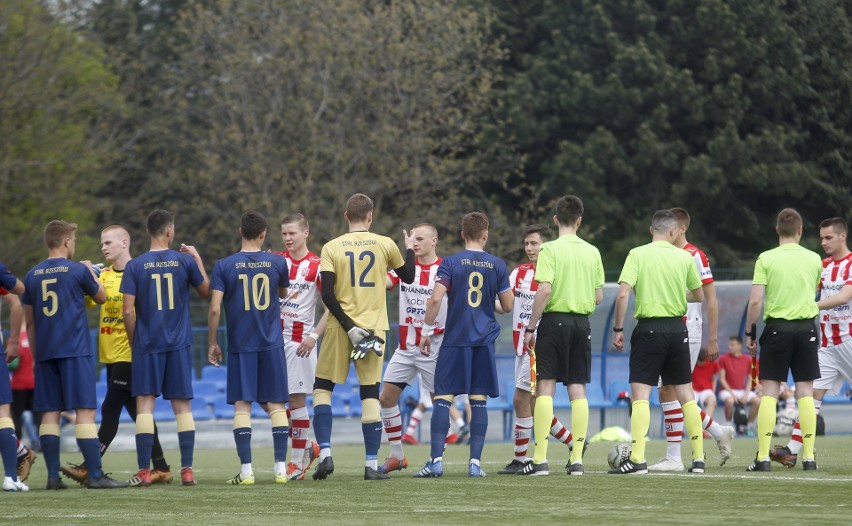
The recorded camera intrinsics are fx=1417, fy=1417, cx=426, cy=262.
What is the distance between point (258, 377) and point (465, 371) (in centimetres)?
171

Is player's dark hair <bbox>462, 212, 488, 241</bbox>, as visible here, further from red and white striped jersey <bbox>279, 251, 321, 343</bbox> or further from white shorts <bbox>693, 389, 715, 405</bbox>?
white shorts <bbox>693, 389, 715, 405</bbox>

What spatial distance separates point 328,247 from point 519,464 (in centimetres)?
264

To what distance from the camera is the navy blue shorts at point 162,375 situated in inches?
452

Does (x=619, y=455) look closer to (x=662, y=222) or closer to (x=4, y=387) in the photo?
(x=662, y=222)

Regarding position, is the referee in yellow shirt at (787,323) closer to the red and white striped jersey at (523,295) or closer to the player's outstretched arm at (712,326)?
the player's outstretched arm at (712,326)

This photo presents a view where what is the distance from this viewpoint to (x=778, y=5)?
35781 mm

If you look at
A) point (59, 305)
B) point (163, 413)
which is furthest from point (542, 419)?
point (163, 413)

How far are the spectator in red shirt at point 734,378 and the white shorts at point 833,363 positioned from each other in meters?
8.46

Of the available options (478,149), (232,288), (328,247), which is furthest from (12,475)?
(478,149)

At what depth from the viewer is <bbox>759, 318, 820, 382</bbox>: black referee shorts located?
12039mm

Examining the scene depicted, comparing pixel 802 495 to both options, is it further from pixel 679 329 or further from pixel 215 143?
pixel 215 143

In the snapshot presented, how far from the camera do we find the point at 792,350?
1208cm

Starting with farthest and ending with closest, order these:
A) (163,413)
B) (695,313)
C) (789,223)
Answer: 1. (163,413)
2. (695,313)
3. (789,223)

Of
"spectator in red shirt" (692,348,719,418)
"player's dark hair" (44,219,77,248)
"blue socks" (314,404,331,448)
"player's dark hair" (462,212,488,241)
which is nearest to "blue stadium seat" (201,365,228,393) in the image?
"spectator in red shirt" (692,348,719,418)
